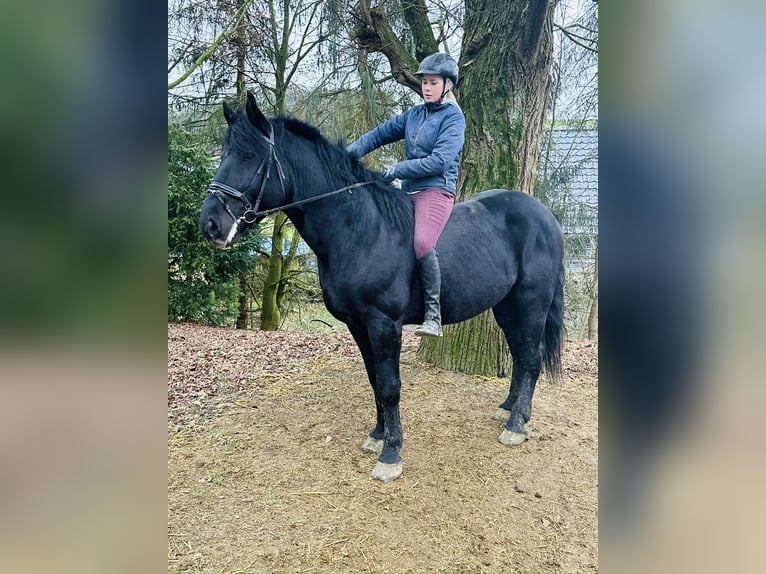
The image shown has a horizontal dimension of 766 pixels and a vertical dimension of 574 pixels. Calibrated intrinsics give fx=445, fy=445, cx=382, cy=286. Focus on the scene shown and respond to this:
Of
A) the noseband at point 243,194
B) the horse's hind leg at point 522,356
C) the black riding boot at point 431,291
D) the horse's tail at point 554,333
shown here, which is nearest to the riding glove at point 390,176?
the black riding boot at point 431,291

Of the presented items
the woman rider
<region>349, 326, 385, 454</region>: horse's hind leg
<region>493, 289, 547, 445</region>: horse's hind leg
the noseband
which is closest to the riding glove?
the woman rider

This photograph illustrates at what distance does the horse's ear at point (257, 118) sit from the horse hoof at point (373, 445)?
2.17 metres

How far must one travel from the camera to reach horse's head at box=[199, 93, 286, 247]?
2260 mm

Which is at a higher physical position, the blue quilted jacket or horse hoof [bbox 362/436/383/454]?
the blue quilted jacket

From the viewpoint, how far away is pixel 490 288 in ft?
10.4

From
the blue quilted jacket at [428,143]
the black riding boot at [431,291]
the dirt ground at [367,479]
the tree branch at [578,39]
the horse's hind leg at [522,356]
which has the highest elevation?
the tree branch at [578,39]

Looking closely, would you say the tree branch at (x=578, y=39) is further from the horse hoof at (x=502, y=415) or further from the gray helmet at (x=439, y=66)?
the horse hoof at (x=502, y=415)

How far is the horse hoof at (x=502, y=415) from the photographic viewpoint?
3.65m

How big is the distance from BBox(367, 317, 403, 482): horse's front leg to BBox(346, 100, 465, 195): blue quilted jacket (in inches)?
36.5

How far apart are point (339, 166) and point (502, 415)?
7.85 ft

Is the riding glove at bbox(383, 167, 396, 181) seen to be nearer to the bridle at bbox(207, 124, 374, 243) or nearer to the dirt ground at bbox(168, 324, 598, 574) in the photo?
the bridle at bbox(207, 124, 374, 243)
